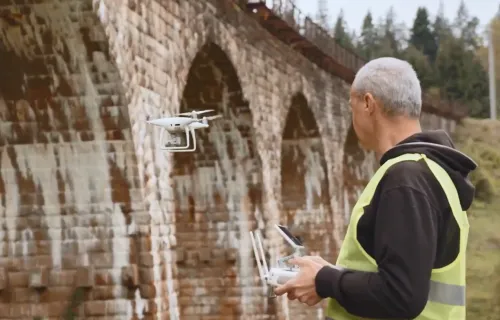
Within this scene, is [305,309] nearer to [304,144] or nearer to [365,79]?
[304,144]

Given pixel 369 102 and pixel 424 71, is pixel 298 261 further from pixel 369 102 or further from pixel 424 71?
pixel 424 71

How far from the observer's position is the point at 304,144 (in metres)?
16.6

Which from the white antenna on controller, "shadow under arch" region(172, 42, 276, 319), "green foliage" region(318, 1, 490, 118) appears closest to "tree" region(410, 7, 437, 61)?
"green foliage" region(318, 1, 490, 118)

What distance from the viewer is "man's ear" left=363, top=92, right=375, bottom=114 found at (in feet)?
8.07

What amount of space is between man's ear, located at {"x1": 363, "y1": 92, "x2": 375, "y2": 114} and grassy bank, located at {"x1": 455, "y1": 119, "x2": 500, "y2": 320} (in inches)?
Result: 488

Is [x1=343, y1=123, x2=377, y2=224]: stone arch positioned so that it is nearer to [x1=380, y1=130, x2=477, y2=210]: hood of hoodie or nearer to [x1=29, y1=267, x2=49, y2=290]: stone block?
[x1=29, y1=267, x2=49, y2=290]: stone block

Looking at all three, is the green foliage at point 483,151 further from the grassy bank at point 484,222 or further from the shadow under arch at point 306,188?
the shadow under arch at point 306,188

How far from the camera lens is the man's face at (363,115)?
2480 millimetres

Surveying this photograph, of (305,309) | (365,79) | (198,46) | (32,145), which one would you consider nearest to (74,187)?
(32,145)

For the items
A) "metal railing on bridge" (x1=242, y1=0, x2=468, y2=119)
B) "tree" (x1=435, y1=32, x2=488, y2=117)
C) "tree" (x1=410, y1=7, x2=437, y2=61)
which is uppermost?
"tree" (x1=410, y1=7, x2=437, y2=61)

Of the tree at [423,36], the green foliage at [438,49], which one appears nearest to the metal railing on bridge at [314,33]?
the green foliage at [438,49]

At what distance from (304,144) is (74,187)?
10.4 metres

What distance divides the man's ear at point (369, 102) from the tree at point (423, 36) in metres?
63.6

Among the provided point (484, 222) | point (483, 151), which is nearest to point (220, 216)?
point (484, 222)
